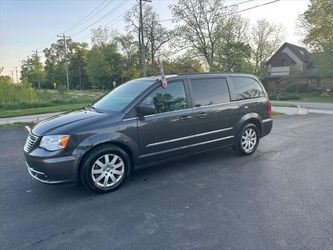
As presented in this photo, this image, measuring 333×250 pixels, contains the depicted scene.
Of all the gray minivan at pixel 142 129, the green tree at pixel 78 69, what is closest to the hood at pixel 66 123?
the gray minivan at pixel 142 129

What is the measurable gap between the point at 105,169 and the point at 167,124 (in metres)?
1.25

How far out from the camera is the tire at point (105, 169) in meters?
3.77

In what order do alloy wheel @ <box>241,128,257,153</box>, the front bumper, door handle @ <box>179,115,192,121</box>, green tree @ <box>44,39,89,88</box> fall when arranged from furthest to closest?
1. green tree @ <box>44,39,89,88</box>
2. alloy wheel @ <box>241,128,257,153</box>
3. door handle @ <box>179,115,192,121</box>
4. the front bumper

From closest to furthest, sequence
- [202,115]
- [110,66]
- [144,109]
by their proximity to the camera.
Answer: [144,109], [202,115], [110,66]

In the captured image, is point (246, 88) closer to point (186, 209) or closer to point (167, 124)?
point (167, 124)

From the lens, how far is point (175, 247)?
2604 mm

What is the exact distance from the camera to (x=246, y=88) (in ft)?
18.3

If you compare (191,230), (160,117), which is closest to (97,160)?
(160,117)

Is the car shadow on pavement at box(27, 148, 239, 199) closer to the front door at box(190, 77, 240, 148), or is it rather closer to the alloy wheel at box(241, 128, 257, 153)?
the alloy wheel at box(241, 128, 257, 153)

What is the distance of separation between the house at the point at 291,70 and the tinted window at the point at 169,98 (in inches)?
1477

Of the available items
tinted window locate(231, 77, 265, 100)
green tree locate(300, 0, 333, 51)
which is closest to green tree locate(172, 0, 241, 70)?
green tree locate(300, 0, 333, 51)

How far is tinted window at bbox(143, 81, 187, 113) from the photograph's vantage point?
4.31 m

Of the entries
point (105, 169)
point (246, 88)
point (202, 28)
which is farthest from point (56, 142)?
point (202, 28)

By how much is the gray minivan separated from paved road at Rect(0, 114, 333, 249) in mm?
395
